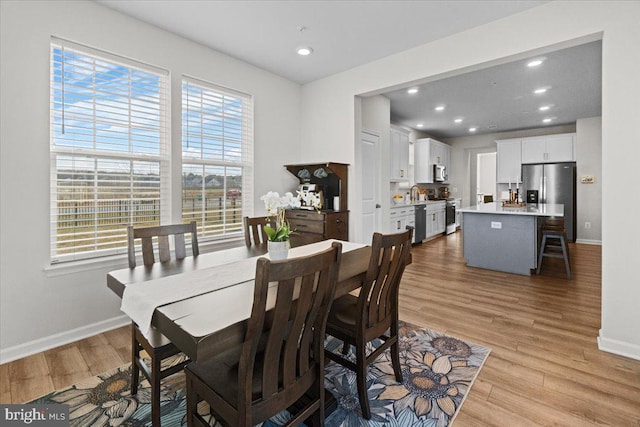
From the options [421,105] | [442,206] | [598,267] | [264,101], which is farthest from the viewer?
[442,206]

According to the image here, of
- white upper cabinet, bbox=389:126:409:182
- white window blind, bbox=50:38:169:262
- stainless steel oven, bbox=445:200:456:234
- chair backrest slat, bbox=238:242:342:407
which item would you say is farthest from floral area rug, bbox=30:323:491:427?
stainless steel oven, bbox=445:200:456:234

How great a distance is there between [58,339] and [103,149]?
5.24 feet

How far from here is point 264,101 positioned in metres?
3.97

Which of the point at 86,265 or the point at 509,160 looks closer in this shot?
the point at 86,265

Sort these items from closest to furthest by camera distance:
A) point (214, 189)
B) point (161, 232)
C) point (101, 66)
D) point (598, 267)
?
point (161, 232) < point (101, 66) < point (214, 189) < point (598, 267)

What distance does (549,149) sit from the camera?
23.4 feet

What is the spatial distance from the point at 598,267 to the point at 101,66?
677cm

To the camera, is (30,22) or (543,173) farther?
(543,173)

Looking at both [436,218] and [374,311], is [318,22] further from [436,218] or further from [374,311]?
[436,218]

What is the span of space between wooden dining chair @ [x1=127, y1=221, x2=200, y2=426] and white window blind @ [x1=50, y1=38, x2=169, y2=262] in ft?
3.09

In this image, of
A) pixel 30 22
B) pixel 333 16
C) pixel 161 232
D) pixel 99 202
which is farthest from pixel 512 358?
pixel 30 22

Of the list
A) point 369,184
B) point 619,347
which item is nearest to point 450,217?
point 369,184

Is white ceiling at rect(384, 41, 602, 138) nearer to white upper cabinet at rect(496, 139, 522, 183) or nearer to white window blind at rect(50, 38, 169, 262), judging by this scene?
white upper cabinet at rect(496, 139, 522, 183)

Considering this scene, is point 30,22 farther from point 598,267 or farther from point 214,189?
point 598,267
